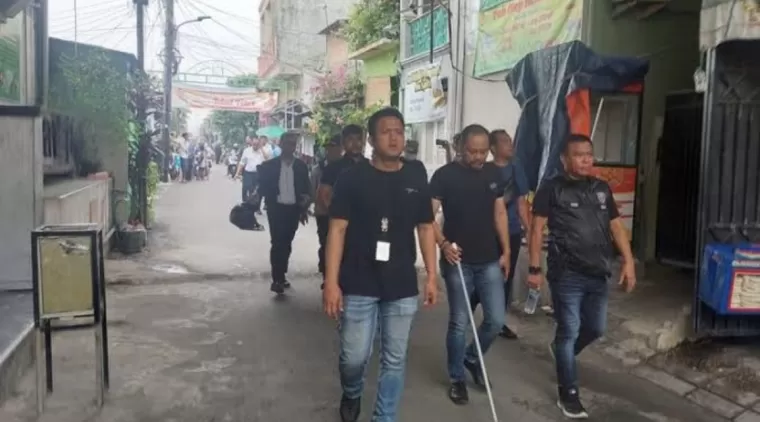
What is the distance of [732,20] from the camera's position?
17.3 ft

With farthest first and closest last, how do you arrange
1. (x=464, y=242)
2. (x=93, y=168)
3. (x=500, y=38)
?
(x=93, y=168), (x=500, y=38), (x=464, y=242)

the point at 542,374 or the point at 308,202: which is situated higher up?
the point at 308,202

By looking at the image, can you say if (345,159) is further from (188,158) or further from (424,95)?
(188,158)

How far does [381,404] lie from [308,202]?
454 cm

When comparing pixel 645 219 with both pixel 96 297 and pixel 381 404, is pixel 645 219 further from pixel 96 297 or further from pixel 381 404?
pixel 96 297

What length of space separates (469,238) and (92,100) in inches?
299

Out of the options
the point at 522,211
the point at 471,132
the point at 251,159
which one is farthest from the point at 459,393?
the point at 251,159

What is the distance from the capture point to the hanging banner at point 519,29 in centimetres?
808

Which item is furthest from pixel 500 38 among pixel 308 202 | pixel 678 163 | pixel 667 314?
pixel 667 314

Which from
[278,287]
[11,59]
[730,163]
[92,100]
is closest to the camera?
[730,163]

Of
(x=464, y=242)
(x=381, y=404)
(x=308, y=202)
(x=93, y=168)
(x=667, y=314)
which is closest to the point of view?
(x=381, y=404)

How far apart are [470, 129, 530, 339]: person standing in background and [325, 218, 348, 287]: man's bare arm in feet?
6.96

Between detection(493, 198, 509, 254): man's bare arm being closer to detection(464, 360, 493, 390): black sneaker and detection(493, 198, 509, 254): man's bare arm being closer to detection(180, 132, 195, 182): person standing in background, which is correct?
detection(464, 360, 493, 390): black sneaker

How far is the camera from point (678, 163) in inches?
335
